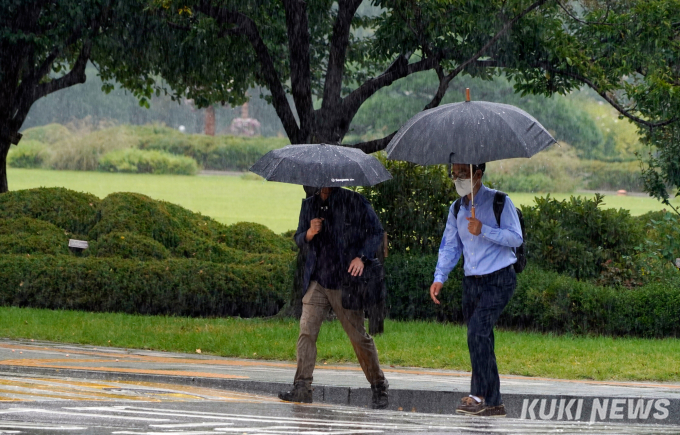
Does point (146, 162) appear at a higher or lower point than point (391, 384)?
higher

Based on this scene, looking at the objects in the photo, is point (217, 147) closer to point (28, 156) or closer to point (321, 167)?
point (28, 156)

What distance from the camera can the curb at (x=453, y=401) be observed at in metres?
7.25

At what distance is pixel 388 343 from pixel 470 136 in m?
4.40

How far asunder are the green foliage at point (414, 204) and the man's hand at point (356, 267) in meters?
6.71

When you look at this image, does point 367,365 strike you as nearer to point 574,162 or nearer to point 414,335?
point 414,335

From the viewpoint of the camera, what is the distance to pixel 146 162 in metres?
61.7

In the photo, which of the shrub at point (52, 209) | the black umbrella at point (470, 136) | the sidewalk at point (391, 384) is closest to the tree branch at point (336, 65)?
the sidewalk at point (391, 384)

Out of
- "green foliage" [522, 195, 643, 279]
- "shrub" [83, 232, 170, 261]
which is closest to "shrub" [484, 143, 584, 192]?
"shrub" [83, 232, 170, 261]

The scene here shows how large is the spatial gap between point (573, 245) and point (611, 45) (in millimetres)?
2821

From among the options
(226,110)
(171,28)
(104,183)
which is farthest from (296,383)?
(226,110)

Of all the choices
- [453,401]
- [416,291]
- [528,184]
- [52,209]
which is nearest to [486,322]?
[453,401]

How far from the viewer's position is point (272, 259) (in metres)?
15.7

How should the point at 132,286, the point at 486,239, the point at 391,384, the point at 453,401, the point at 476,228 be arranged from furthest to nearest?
the point at 132,286, the point at 391,384, the point at 453,401, the point at 486,239, the point at 476,228

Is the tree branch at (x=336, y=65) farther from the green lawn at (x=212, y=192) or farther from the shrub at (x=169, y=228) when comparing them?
the green lawn at (x=212, y=192)
